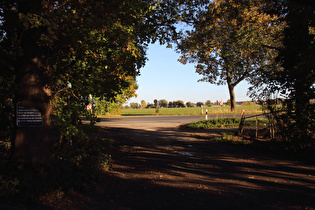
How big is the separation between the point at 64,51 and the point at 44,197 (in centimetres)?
295

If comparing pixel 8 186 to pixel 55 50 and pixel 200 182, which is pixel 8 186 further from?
pixel 200 182

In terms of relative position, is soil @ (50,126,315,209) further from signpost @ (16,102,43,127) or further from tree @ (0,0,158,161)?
tree @ (0,0,158,161)

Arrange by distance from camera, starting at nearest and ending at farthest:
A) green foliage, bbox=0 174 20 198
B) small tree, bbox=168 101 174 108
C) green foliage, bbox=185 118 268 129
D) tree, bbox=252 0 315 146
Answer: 1. green foliage, bbox=0 174 20 198
2. tree, bbox=252 0 315 146
3. green foliage, bbox=185 118 268 129
4. small tree, bbox=168 101 174 108

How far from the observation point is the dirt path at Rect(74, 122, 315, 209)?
412 cm

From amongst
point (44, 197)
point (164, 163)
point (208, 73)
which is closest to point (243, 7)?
point (164, 163)

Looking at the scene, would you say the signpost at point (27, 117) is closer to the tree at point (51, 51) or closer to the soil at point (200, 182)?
the tree at point (51, 51)

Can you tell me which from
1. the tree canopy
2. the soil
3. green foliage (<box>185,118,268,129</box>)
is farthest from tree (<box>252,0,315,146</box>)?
green foliage (<box>185,118,268,129</box>)

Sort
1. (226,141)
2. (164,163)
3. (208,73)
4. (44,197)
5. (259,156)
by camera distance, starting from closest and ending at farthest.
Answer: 1. (44,197)
2. (164,163)
3. (259,156)
4. (226,141)
5. (208,73)

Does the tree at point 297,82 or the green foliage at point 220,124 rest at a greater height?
the tree at point 297,82

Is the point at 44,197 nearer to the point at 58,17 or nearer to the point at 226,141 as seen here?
the point at 58,17

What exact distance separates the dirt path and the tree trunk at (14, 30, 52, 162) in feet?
4.46

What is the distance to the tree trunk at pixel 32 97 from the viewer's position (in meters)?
4.37

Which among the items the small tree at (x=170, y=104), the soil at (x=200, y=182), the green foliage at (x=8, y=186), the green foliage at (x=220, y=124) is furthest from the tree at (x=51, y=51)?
the small tree at (x=170, y=104)

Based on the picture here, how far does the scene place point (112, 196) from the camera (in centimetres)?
442
